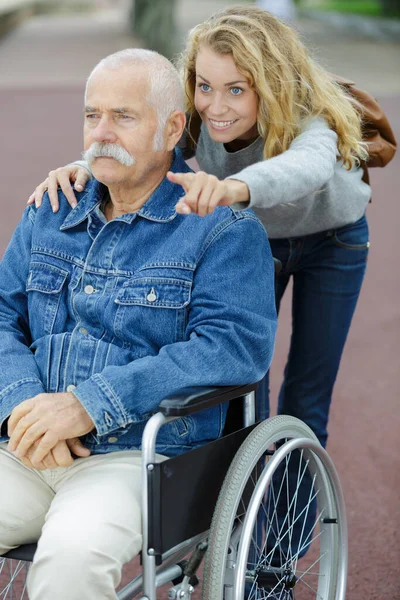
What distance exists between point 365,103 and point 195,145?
556mm

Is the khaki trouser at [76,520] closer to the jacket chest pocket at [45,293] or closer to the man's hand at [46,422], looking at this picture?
the man's hand at [46,422]

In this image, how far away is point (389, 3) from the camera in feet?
89.2

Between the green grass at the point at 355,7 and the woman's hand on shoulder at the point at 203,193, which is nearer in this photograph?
the woman's hand on shoulder at the point at 203,193

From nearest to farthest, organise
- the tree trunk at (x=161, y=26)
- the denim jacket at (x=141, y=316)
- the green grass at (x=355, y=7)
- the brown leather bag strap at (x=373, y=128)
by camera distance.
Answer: the denim jacket at (x=141, y=316) < the brown leather bag strap at (x=373, y=128) < the tree trunk at (x=161, y=26) < the green grass at (x=355, y=7)

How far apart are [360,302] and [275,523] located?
3768 millimetres

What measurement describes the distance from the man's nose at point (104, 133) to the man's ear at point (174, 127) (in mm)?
159

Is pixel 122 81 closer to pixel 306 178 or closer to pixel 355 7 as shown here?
pixel 306 178

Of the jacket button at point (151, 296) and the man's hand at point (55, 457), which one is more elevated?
the jacket button at point (151, 296)

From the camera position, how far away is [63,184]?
2.81 m

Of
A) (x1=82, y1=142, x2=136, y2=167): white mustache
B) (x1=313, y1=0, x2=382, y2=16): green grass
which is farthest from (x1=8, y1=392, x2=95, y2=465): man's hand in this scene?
(x1=313, y1=0, x2=382, y2=16): green grass

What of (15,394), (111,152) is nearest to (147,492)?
(15,394)

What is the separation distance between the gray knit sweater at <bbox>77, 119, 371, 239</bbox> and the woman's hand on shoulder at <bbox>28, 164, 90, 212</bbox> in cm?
7

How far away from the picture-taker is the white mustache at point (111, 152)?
2.62 meters

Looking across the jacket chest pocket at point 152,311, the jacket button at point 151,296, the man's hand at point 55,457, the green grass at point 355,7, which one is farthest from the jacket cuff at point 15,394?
the green grass at point 355,7
